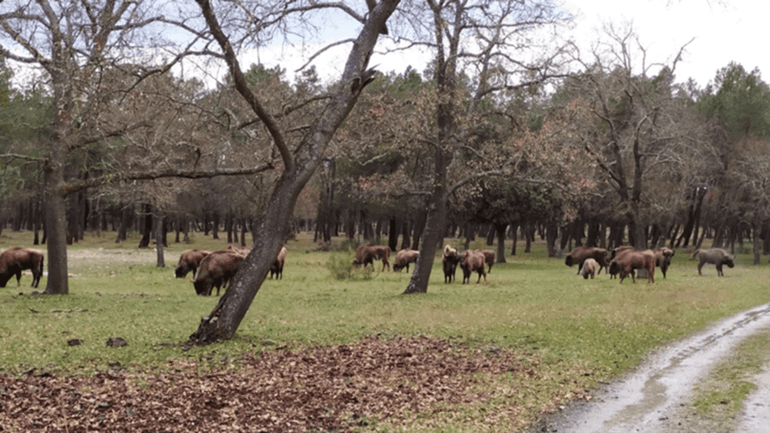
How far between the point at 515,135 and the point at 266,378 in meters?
18.8

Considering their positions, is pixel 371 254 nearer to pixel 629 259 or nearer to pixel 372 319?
pixel 629 259

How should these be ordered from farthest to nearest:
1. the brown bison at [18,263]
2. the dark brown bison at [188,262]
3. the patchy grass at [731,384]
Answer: the dark brown bison at [188,262] < the brown bison at [18,263] < the patchy grass at [731,384]

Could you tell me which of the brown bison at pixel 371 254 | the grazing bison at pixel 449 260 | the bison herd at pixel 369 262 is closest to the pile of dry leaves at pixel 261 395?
the bison herd at pixel 369 262

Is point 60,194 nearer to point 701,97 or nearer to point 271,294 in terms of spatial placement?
point 271,294

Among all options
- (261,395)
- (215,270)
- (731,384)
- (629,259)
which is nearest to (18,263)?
(215,270)

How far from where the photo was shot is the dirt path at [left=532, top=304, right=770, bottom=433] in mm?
8906

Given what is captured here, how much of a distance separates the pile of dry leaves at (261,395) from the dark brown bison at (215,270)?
43.9 feet

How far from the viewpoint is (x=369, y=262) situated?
43.4 metres

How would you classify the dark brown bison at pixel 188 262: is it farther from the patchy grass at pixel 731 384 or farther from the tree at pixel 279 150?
the patchy grass at pixel 731 384

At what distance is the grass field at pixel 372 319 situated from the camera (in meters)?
12.5

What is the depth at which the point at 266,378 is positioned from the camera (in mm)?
10992

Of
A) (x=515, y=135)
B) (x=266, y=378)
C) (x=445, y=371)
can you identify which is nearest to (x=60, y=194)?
(x=266, y=378)

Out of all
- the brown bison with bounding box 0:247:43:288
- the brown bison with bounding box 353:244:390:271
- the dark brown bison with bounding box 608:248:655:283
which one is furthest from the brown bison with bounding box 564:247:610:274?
the brown bison with bounding box 0:247:43:288

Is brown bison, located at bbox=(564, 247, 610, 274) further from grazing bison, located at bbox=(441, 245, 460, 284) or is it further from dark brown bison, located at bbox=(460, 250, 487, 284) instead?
grazing bison, located at bbox=(441, 245, 460, 284)
